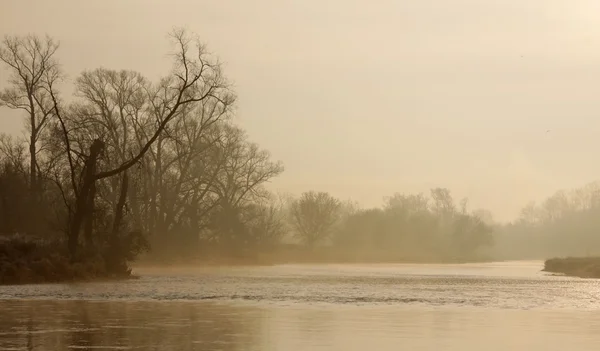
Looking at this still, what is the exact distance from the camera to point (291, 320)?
2014 cm

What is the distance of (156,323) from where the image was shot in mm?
18766

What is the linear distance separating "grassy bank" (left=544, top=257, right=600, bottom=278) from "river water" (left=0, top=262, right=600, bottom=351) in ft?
83.0

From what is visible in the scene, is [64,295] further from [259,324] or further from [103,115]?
[103,115]

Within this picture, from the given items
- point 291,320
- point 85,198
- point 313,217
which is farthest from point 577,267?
point 313,217

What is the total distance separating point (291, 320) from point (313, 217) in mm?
106164

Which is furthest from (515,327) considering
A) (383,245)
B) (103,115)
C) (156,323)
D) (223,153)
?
(383,245)

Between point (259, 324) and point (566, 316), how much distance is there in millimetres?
8011

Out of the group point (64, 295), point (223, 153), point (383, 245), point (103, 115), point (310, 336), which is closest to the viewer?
point (310, 336)

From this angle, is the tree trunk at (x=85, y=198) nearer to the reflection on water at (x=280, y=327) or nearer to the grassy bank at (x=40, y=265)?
the grassy bank at (x=40, y=265)

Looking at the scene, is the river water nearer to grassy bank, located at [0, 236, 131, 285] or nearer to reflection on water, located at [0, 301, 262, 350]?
→ reflection on water, located at [0, 301, 262, 350]

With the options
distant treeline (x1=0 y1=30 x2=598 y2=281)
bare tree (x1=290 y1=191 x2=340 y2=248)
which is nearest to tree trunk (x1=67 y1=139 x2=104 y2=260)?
distant treeline (x1=0 y1=30 x2=598 y2=281)

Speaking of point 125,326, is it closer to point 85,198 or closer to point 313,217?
point 85,198

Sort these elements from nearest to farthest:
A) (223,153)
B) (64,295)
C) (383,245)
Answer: (64,295) < (223,153) < (383,245)

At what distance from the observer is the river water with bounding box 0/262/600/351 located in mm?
15484
